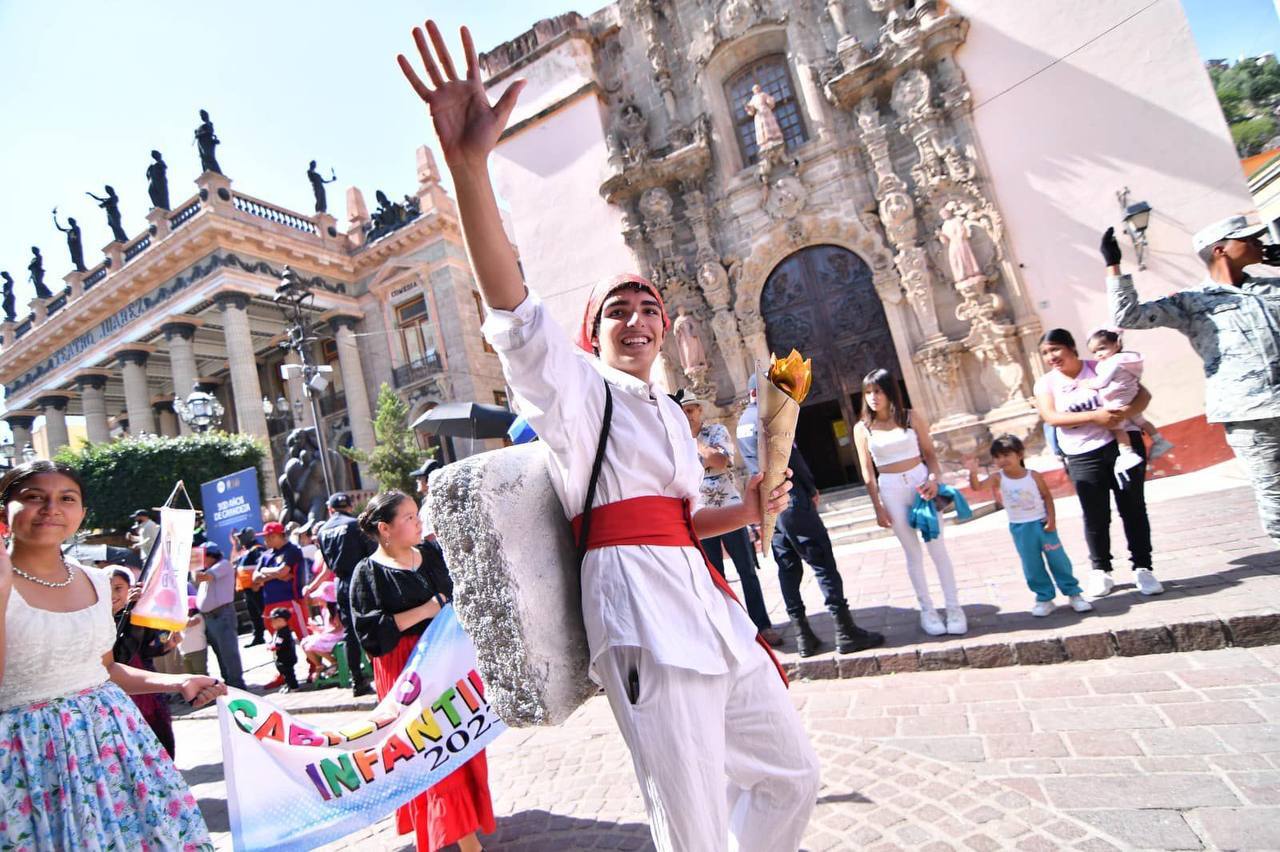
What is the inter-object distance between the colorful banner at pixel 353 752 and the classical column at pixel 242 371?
73.2 ft

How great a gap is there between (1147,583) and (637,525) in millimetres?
4380

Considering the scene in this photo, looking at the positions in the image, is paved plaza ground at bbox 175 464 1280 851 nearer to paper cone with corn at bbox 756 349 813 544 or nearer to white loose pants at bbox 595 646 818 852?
white loose pants at bbox 595 646 818 852

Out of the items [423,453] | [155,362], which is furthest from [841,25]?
[155,362]

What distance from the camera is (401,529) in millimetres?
3219

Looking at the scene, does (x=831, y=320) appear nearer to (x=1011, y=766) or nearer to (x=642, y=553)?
(x=1011, y=766)

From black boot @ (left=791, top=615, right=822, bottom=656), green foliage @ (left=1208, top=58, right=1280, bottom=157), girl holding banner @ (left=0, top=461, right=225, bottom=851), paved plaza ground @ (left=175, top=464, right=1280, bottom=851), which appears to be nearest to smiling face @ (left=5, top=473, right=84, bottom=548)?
girl holding banner @ (left=0, top=461, right=225, bottom=851)

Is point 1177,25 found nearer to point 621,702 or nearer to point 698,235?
point 698,235

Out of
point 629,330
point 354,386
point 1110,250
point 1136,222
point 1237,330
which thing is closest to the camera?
point 629,330

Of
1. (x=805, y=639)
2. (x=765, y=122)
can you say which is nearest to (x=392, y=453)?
(x=765, y=122)

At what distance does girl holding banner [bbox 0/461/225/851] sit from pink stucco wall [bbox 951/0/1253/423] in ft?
41.0

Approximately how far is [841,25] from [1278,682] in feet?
42.5

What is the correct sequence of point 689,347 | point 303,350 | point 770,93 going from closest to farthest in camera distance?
point 303,350 → point 689,347 → point 770,93

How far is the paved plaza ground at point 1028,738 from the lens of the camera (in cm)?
235

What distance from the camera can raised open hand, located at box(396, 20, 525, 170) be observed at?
1406mm
